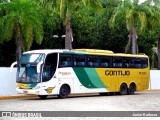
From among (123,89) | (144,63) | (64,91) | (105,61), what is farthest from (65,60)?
(144,63)

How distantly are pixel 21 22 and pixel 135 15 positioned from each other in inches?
548

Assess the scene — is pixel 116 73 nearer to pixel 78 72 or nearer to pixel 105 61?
pixel 105 61

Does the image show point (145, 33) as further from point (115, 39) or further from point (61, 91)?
point (61, 91)

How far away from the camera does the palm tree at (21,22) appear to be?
107 ft

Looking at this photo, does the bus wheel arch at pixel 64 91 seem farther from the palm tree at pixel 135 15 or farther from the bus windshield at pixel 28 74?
the palm tree at pixel 135 15

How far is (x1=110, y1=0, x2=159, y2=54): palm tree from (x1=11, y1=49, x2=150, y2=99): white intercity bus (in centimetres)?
856

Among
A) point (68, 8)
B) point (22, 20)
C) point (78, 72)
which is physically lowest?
point (78, 72)

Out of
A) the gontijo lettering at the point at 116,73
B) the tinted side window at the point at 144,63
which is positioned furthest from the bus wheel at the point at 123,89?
the tinted side window at the point at 144,63

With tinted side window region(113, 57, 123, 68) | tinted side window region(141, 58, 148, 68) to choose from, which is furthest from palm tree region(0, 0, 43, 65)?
tinted side window region(141, 58, 148, 68)

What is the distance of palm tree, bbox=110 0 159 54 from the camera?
40.3 metres

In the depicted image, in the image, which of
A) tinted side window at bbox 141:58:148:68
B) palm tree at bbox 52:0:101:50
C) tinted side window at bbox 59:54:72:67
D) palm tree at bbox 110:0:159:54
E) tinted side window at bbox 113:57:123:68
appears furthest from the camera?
palm tree at bbox 110:0:159:54

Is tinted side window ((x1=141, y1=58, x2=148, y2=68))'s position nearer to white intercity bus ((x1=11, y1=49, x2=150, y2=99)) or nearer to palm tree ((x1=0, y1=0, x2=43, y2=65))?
white intercity bus ((x1=11, y1=49, x2=150, y2=99))

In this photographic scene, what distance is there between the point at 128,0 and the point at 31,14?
41.5 ft

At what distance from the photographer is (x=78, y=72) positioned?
89.0 feet
